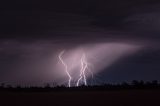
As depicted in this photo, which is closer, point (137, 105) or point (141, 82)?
point (137, 105)

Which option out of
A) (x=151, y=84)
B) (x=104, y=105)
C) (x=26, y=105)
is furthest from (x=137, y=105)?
(x=151, y=84)

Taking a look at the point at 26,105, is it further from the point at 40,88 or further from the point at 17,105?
the point at 40,88

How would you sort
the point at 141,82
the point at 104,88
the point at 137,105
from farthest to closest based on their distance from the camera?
the point at 141,82
the point at 104,88
the point at 137,105

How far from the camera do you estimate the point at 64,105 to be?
47.7m

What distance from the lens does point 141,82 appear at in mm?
112812

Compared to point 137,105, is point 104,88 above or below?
above

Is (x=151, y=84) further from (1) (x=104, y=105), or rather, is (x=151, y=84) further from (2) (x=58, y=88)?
(1) (x=104, y=105)

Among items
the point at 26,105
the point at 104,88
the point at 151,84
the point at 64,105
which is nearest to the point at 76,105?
the point at 64,105

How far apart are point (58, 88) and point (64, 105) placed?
195 feet

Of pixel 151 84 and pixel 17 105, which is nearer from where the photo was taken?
→ pixel 17 105

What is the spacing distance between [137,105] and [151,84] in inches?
2536

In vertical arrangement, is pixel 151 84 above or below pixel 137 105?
above

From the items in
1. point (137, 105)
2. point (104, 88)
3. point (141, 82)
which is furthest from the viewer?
point (141, 82)

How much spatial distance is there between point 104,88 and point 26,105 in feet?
187
